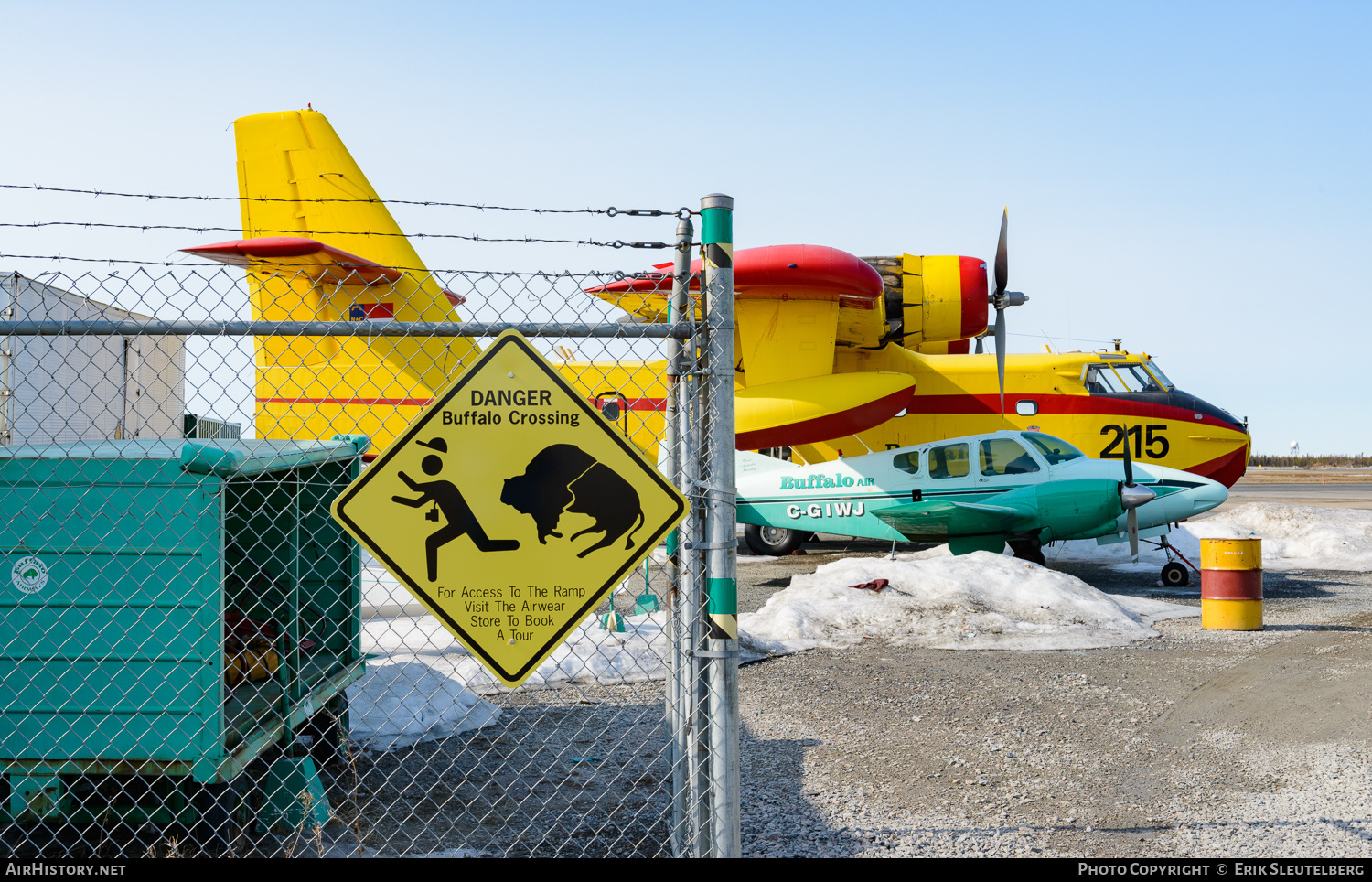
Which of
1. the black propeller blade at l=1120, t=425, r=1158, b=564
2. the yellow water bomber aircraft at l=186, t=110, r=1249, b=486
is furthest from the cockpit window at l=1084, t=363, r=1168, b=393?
the black propeller blade at l=1120, t=425, r=1158, b=564

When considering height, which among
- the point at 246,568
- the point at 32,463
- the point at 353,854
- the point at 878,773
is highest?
the point at 32,463

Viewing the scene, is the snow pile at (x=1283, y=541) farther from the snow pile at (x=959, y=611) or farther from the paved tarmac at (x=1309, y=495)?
the paved tarmac at (x=1309, y=495)

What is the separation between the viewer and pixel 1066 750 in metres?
5.16

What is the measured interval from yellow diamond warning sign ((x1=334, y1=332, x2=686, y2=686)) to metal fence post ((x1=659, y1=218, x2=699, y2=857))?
0.99 ft

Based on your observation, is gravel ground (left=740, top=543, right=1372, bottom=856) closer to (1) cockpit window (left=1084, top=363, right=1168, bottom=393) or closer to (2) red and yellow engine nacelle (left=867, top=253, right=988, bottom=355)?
(2) red and yellow engine nacelle (left=867, top=253, right=988, bottom=355)

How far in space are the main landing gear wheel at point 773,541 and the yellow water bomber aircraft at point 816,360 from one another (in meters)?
1.48

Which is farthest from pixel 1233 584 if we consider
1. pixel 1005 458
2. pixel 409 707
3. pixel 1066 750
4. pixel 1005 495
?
pixel 409 707

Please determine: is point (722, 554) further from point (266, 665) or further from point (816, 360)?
point (816, 360)

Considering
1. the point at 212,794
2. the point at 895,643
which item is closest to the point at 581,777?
the point at 212,794

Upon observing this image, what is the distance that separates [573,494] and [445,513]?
1.27 ft

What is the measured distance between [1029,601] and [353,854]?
296 inches

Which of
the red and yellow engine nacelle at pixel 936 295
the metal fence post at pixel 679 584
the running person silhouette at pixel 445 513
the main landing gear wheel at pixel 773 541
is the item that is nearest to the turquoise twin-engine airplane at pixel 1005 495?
the red and yellow engine nacelle at pixel 936 295

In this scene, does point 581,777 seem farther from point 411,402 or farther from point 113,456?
point 411,402

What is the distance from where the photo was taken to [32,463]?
3256 millimetres
